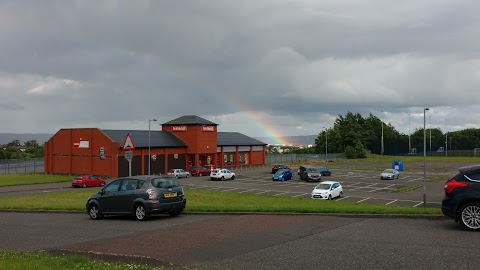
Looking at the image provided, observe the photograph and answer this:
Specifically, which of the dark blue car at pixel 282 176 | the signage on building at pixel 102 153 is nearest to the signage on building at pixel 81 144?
the signage on building at pixel 102 153

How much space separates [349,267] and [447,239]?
327 centimetres

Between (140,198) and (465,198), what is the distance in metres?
9.63

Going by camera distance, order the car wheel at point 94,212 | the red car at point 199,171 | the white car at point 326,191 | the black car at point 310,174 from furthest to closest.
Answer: the red car at point 199,171 < the black car at point 310,174 < the white car at point 326,191 < the car wheel at point 94,212

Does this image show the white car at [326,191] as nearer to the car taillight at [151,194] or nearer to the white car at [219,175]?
the car taillight at [151,194]

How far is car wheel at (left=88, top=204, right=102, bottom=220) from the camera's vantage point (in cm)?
1661

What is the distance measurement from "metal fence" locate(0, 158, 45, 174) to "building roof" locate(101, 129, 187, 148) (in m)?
17.8

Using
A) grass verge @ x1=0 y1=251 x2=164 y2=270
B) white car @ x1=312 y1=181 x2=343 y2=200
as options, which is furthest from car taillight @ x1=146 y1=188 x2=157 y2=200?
white car @ x1=312 y1=181 x2=343 y2=200

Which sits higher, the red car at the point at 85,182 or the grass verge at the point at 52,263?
the grass verge at the point at 52,263

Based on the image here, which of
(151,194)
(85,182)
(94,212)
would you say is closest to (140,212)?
(151,194)

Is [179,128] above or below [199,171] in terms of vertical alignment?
above

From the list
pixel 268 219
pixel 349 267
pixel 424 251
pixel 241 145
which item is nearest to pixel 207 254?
pixel 349 267

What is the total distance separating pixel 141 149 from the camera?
64500 mm

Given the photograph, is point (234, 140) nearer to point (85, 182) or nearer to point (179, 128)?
point (179, 128)

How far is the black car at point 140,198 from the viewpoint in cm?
1516
